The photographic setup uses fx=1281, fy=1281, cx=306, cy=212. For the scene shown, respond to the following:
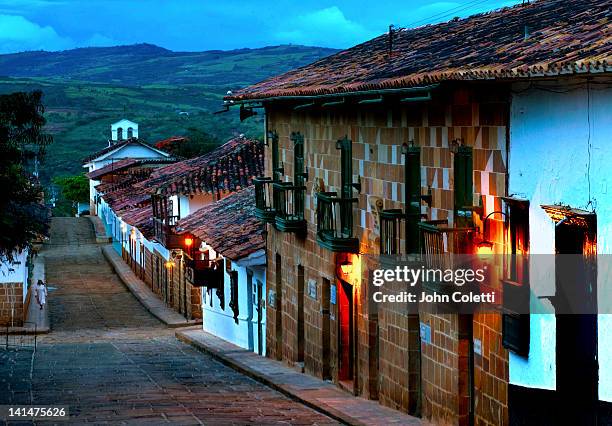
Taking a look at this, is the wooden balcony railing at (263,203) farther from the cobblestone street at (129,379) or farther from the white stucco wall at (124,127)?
the white stucco wall at (124,127)

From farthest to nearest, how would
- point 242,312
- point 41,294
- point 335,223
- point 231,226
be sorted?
point 41,294 → point 242,312 → point 231,226 → point 335,223

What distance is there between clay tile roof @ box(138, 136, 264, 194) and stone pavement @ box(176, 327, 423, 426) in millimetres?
11448

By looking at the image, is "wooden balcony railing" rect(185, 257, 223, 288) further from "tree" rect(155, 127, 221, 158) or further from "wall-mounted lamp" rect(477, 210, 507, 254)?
"tree" rect(155, 127, 221, 158)

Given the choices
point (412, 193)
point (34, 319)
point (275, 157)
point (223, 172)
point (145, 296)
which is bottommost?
point (145, 296)

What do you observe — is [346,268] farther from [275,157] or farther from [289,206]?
[275,157]

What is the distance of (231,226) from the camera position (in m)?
30.6

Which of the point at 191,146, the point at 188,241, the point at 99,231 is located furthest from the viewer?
the point at 191,146

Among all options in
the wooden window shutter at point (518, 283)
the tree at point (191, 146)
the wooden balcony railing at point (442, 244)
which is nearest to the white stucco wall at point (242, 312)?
the wooden balcony railing at point (442, 244)

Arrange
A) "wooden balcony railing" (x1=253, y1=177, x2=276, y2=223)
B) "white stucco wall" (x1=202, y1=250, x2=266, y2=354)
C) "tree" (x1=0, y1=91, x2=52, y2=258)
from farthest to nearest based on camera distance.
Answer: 1. "white stucco wall" (x1=202, y1=250, x2=266, y2=354)
2. "wooden balcony railing" (x1=253, y1=177, x2=276, y2=223)
3. "tree" (x1=0, y1=91, x2=52, y2=258)

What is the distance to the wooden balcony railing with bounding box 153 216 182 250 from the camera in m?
39.2

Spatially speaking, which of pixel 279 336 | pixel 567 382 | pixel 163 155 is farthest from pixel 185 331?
pixel 163 155

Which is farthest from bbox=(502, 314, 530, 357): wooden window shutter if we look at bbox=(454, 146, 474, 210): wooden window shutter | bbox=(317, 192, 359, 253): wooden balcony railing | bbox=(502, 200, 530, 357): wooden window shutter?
bbox=(317, 192, 359, 253): wooden balcony railing

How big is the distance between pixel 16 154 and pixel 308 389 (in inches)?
248

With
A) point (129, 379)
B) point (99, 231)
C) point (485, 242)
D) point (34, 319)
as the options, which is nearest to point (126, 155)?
point (99, 231)
